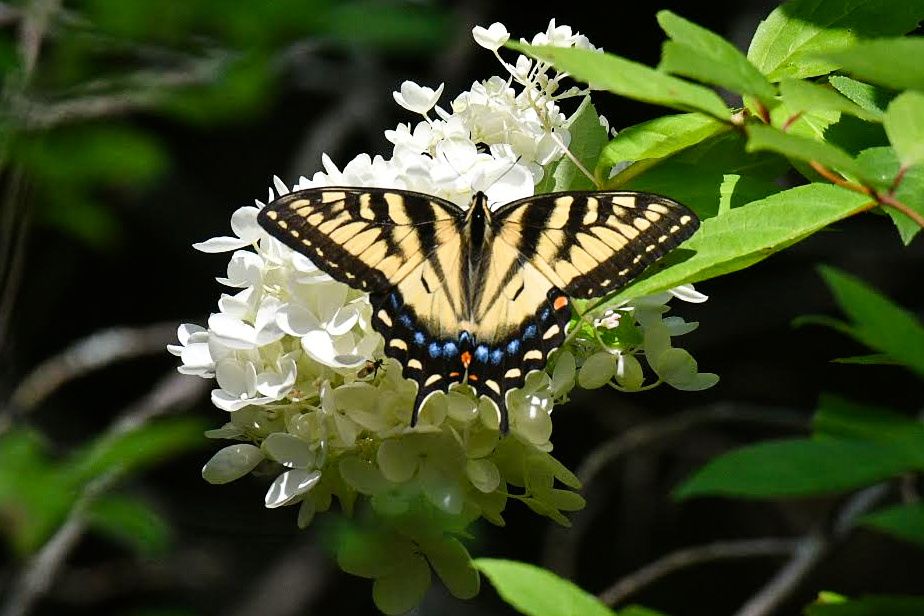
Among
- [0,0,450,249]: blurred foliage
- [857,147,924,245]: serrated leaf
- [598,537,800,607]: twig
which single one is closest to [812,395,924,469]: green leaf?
[857,147,924,245]: serrated leaf

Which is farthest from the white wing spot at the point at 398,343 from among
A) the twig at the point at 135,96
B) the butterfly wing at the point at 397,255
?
the twig at the point at 135,96

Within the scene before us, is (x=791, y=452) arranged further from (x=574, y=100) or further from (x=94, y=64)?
(x=94, y=64)

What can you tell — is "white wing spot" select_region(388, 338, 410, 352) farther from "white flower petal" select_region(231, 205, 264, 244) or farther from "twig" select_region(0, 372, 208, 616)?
"twig" select_region(0, 372, 208, 616)

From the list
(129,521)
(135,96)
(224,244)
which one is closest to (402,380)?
(224,244)

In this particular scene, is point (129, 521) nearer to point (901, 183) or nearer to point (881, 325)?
point (901, 183)

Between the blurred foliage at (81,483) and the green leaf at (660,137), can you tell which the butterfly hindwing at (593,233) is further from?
the blurred foliage at (81,483)
